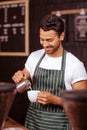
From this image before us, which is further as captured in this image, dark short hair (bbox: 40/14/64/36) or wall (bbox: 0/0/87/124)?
wall (bbox: 0/0/87/124)

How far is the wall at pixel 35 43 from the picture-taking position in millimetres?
3295

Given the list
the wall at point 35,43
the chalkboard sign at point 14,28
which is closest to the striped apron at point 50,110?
the wall at point 35,43

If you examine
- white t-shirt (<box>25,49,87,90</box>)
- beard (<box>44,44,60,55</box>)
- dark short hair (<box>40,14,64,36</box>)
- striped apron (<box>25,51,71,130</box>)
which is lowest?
striped apron (<box>25,51,71,130</box>)

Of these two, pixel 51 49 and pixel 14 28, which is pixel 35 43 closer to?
pixel 14 28

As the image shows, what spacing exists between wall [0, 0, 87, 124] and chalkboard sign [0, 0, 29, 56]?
0.07 meters

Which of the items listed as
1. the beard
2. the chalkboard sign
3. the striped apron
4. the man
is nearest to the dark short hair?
the man

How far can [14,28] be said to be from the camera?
392cm

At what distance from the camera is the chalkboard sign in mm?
3756

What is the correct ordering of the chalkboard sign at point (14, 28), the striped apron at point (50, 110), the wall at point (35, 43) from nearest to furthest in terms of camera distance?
the striped apron at point (50, 110) < the wall at point (35, 43) < the chalkboard sign at point (14, 28)

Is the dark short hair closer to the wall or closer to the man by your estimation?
the man

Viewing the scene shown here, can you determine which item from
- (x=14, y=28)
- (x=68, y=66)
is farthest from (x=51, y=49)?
(x=14, y=28)

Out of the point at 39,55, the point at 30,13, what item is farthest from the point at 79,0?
the point at 39,55

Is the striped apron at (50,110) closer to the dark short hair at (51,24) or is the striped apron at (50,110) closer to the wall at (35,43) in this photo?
the dark short hair at (51,24)

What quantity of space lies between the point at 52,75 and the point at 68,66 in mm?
171
